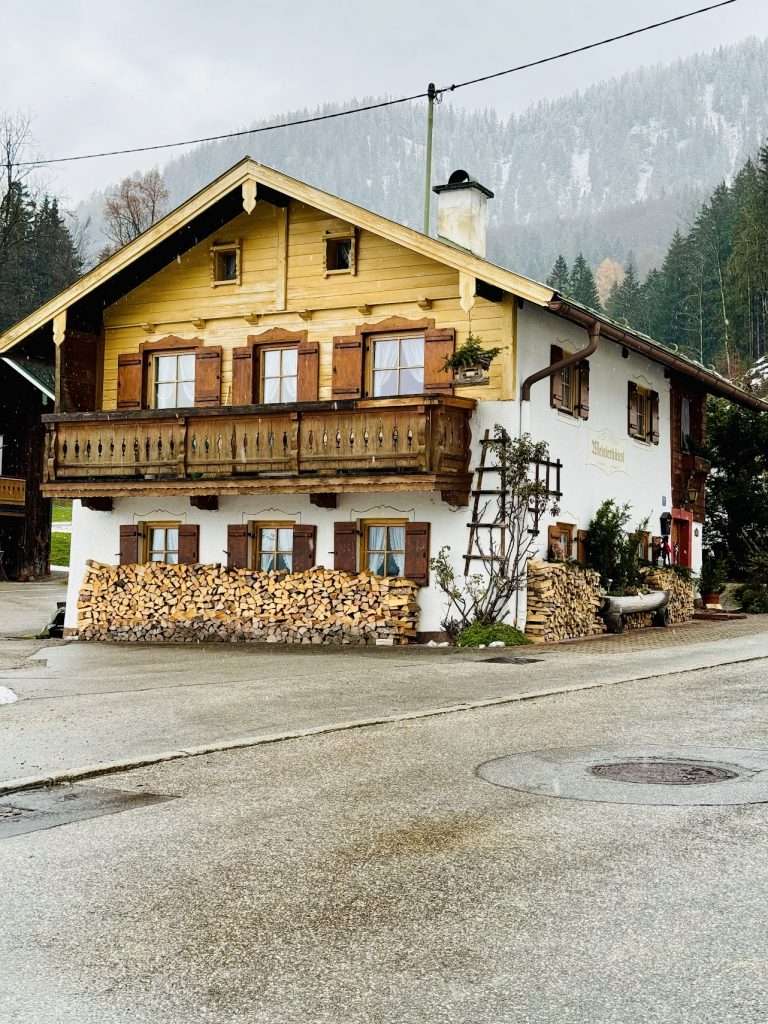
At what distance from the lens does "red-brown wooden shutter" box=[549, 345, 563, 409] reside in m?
21.5

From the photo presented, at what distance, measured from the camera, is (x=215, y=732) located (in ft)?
34.3

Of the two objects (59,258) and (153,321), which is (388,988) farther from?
(59,258)

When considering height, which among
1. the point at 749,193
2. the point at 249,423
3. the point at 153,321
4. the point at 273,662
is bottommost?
the point at 273,662

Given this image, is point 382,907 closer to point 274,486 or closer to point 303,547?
point 274,486

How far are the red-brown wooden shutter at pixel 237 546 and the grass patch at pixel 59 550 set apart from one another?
23.1 meters

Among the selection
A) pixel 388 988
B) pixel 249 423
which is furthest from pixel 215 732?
pixel 249 423

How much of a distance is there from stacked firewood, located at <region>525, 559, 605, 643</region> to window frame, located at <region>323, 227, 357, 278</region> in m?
5.97

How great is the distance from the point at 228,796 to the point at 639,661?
9974 mm

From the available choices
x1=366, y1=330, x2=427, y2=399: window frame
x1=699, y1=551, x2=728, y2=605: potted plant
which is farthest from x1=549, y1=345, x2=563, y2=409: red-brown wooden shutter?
x1=699, y1=551, x2=728, y2=605: potted plant

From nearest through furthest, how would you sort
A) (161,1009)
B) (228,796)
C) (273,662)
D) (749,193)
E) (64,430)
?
(161,1009), (228,796), (273,662), (64,430), (749,193)

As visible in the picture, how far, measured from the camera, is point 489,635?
19922 mm

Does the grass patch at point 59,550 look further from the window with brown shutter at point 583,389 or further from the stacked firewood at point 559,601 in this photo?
the stacked firewood at point 559,601

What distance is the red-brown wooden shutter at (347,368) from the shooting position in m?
21.8

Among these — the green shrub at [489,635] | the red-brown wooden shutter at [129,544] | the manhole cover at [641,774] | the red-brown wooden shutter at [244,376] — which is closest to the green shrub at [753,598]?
the green shrub at [489,635]
